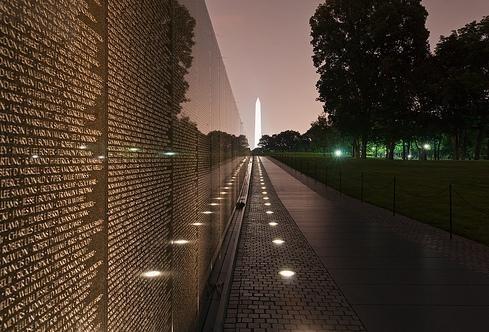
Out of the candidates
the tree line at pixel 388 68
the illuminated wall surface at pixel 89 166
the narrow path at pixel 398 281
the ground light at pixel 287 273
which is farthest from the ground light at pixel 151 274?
the tree line at pixel 388 68

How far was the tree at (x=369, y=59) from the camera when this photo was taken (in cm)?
4445

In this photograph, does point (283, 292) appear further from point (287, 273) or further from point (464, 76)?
point (464, 76)

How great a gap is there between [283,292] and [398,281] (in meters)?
2.01

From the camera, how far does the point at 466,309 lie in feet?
18.3

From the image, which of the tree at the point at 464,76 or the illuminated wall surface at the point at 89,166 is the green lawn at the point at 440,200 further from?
the tree at the point at 464,76

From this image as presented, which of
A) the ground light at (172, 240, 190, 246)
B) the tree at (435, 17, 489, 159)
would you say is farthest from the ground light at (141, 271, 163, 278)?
the tree at (435, 17, 489, 159)

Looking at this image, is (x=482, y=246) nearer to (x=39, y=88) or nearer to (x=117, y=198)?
(x=117, y=198)

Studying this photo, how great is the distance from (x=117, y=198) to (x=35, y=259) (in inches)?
35.1

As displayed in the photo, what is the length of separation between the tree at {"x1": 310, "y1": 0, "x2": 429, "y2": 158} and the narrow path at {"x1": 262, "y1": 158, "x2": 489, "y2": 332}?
36.6 meters

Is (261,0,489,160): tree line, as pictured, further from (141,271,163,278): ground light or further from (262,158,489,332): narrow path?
(141,271,163,278): ground light

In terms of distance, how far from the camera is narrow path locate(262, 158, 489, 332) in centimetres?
529

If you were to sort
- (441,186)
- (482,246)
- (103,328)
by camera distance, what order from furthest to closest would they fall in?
1. (441,186)
2. (482,246)
3. (103,328)

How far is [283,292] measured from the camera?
641cm

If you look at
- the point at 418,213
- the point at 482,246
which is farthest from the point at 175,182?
the point at 418,213
